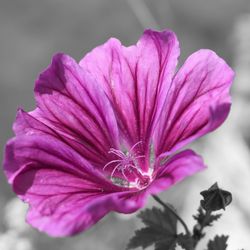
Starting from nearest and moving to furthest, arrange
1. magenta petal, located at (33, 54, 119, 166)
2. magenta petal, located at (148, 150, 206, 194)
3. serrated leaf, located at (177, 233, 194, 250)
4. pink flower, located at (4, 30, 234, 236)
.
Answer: magenta petal, located at (148, 150, 206, 194)
pink flower, located at (4, 30, 234, 236)
serrated leaf, located at (177, 233, 194, 250)
magenta petal, located at (33, 54, 119, 166)

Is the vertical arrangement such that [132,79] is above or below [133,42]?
below

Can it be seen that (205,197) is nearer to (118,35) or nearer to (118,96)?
(118,96)

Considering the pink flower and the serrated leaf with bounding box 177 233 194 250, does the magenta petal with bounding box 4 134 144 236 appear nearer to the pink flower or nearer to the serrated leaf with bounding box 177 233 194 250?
the pink flower

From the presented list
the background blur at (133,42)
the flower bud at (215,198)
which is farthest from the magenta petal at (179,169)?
the background blur at (133,42)

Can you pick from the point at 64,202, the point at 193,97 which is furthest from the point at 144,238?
the point at 193,97

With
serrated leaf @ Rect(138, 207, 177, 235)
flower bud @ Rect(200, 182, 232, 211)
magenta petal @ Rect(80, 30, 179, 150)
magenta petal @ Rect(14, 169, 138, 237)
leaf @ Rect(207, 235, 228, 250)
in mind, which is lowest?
leaf @ Rect(207, 235, 228, 250)

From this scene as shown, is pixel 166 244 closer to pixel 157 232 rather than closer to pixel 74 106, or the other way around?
pixel 157 232

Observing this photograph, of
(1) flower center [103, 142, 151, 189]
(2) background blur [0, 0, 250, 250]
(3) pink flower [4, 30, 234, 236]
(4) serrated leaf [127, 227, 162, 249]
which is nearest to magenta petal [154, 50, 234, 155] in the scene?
(3) pink flower [4, 30, 234, 236]

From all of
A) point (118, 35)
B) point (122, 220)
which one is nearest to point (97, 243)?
point (122, 220)
